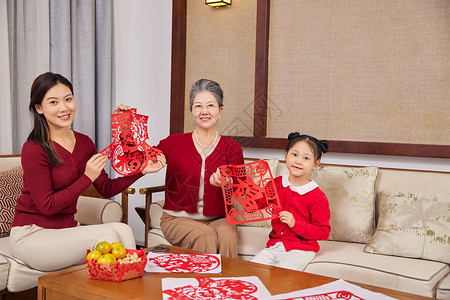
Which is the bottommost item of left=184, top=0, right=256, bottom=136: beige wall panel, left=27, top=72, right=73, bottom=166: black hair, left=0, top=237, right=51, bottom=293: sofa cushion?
left=0, top=237, right=51, bottom=293: sofa cushion

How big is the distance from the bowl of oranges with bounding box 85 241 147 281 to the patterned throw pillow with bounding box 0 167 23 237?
Result: 1054mm

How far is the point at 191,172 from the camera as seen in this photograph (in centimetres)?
246

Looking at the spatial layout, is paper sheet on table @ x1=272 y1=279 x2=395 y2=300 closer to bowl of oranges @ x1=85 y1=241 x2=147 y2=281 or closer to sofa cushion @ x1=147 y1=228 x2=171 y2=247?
bowl of oranges @ x1=85 y1=241 x2=147 y2=281

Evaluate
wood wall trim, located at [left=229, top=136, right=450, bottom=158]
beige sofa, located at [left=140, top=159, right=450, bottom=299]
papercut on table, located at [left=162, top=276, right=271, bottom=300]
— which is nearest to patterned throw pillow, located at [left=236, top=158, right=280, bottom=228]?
beige sofa, located at [left=140, top=159, right=450, bottom=299]

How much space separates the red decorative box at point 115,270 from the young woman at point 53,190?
1.40ft

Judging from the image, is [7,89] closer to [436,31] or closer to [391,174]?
[391,174]

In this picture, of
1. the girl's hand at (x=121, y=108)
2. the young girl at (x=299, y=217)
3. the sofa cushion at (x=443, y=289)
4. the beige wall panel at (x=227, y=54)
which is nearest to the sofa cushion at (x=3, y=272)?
the girl's hand at (x=121, y=108)

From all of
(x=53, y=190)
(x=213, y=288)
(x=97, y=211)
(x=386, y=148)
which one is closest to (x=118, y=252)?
(x=213, y=288)

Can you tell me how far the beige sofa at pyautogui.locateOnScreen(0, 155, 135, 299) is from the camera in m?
2.00

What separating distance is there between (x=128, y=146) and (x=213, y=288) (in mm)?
1010

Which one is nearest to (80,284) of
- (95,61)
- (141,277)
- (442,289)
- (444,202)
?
(141,277)

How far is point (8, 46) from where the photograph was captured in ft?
9.96

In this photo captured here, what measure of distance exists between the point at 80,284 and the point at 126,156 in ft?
2.76

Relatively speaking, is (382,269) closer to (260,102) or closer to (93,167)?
(93,167)
